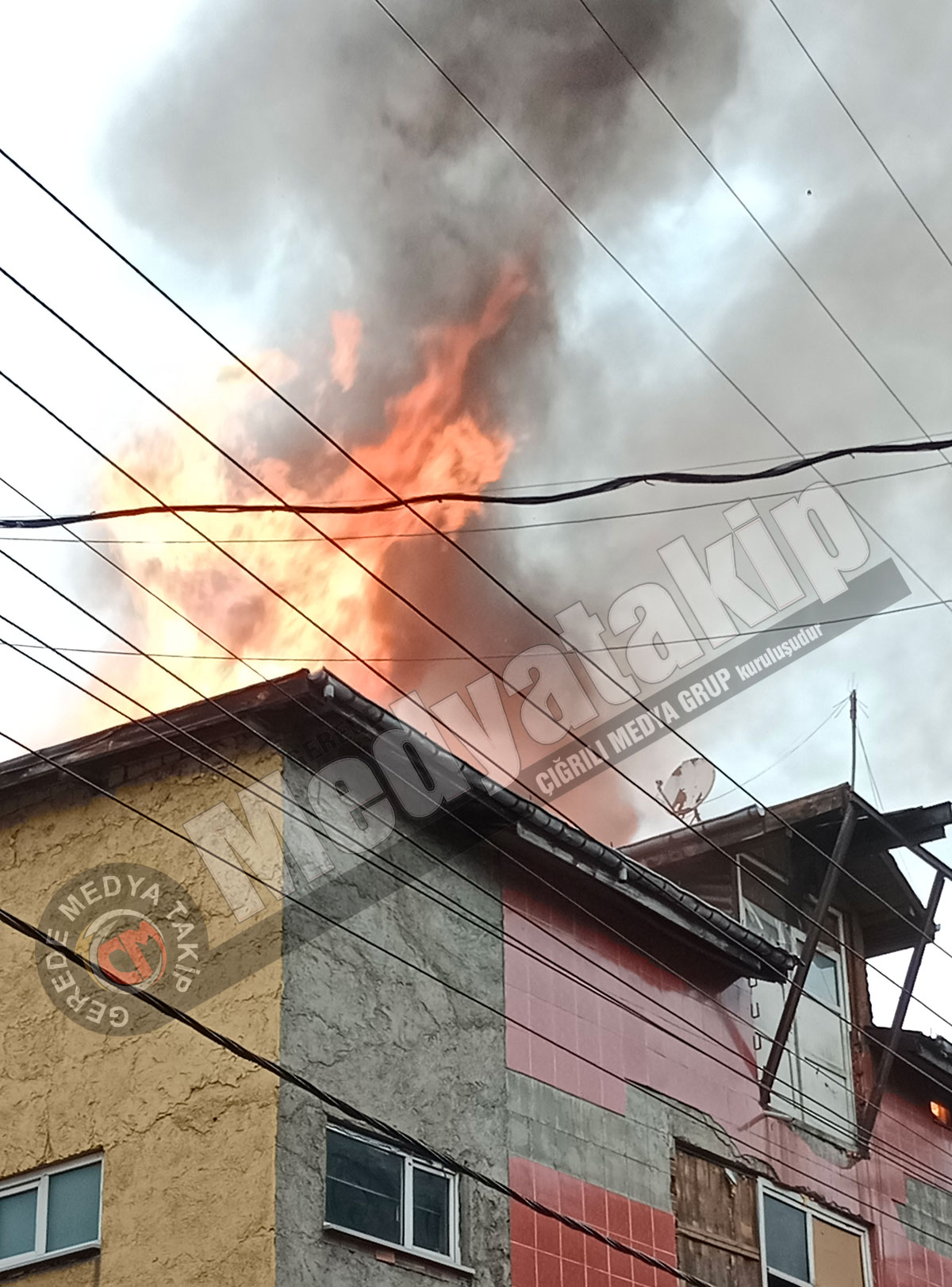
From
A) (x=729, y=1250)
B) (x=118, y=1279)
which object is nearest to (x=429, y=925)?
(x=118, y=1279)

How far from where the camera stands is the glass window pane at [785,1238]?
1803 cm

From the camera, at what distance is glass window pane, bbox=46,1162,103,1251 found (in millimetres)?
13586

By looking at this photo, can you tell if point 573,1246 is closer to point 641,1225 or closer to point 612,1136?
point 641,1225

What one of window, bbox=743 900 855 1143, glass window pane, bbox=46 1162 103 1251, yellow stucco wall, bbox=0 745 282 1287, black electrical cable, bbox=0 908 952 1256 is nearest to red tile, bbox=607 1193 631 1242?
black electrical cable, bbox=0 908 952 1256

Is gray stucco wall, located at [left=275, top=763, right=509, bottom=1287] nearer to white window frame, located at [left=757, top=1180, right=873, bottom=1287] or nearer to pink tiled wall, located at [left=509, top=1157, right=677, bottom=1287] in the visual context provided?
pink tiled wall, located at [left=509, top=1157, right=677, bottom=1287]

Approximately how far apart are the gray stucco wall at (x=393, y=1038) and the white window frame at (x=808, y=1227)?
422 cm

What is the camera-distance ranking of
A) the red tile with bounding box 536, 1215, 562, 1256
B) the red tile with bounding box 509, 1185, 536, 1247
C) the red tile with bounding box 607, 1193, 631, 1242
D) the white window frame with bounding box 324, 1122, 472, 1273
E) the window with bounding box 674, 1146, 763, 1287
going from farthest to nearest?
the window with bounding box 674, 1146, 763, 1287 → the red tile with bounding box 607, 1193, 631, 1242 → the red tile with bounding box 536, 1215, 562, 1256 → the red tile with bounding box 509, 1185, 536, 1247 → the white window frame with bounding box 324, 1122, 472, 1273

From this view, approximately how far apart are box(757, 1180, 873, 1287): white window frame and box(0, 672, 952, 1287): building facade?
0.14 ft

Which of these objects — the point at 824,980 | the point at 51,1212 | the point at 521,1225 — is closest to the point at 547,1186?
the point at 521,1225

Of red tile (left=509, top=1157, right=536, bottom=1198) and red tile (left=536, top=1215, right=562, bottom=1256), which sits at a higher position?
red tile (left=509, top=1157, right=536, bottom=1198)

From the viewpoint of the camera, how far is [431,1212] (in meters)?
14.2

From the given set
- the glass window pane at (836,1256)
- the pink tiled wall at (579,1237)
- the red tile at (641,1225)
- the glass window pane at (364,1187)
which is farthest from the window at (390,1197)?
the glass window pane at (836,1256)

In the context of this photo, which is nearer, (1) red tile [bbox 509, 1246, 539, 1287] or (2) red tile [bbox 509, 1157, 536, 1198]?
(1) red tile [bbox 509, 1246, 539, 1287]

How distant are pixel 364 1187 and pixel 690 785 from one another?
948cm
